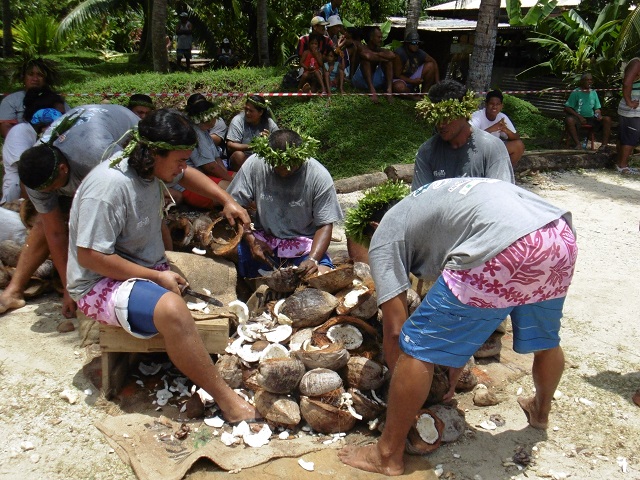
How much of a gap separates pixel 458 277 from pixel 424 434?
1.00 metres

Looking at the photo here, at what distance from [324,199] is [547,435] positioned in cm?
233

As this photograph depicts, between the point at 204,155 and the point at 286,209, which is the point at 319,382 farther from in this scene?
the point at 204,155

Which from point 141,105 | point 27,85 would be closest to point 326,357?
point 141,105

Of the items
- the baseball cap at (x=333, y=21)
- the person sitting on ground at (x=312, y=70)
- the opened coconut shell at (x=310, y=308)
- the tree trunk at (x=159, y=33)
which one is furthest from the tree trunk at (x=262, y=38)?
the opened coconut shell at (x=310, y=308)

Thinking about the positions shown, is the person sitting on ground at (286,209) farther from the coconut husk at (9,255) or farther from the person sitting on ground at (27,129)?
the person sitting on ground at (27,129)

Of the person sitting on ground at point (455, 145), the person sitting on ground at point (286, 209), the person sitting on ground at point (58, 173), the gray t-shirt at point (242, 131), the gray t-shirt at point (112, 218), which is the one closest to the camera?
Result: the gray t-shirt at point (112, 218)

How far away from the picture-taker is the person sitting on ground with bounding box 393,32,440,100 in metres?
11.5

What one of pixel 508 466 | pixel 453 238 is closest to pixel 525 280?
pixel 453 238

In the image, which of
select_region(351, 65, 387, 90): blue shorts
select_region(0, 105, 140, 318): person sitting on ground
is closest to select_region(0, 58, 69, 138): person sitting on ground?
select_region(0, 105, 140, 318): person sitting on ground

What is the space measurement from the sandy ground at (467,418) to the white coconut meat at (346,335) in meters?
0.73

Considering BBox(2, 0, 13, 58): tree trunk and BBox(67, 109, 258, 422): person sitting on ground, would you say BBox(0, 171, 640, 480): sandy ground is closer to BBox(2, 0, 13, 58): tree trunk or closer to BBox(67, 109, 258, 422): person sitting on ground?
BBox(67, 109, 258, 422): person sitting on ground

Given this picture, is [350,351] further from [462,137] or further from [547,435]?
[462,137]

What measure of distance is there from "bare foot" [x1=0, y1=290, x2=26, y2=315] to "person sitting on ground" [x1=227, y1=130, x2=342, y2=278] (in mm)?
1704

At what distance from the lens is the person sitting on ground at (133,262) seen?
10.8ft
